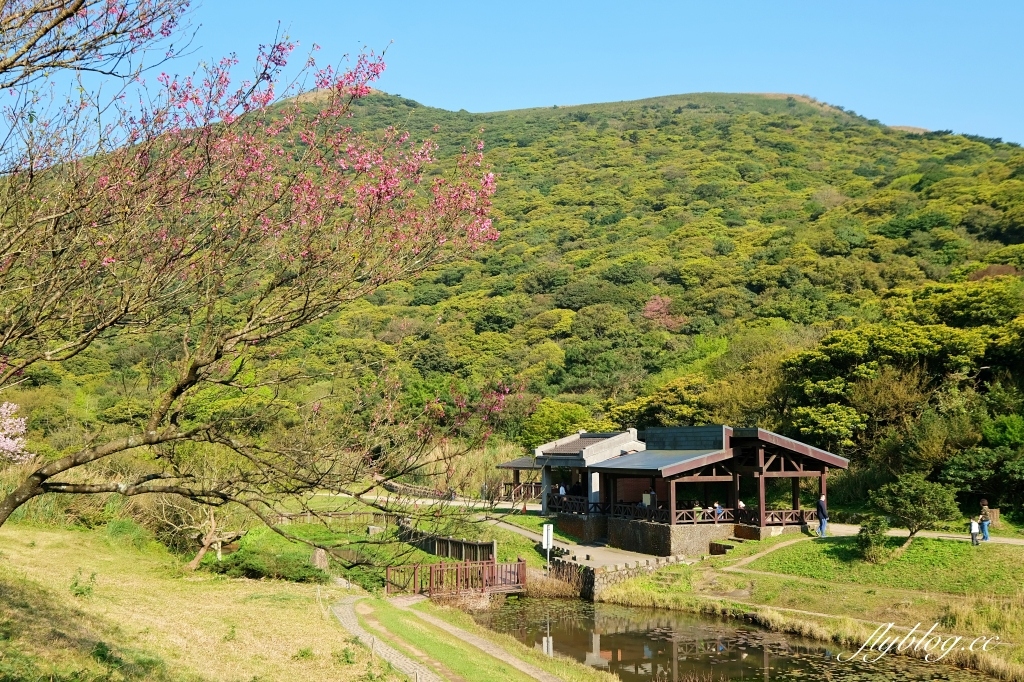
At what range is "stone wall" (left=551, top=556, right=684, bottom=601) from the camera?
1008 inches

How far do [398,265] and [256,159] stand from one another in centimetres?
150

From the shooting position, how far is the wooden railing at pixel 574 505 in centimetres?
3388

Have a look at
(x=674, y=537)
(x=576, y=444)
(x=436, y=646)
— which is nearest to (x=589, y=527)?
(x=674, y=537)

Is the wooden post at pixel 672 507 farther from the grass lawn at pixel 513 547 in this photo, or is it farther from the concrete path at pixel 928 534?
the concrete path at pixel 928 534

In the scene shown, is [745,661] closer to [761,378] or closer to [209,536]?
[209,536]

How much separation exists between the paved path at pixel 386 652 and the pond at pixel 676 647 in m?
4.55

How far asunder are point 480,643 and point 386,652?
3069 mm

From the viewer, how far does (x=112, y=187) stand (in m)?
6.72

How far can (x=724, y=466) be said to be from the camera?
31344 mm

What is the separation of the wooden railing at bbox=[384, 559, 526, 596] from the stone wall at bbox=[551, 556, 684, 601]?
5.80ft

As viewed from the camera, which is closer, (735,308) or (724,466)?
(724,466)

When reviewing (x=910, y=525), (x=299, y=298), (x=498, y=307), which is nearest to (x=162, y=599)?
(x=299, y=298)

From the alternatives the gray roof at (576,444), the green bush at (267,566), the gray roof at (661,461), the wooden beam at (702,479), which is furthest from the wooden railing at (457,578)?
the gray roof at (576,444)

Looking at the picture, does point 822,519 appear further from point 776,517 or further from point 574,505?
point 574,505
